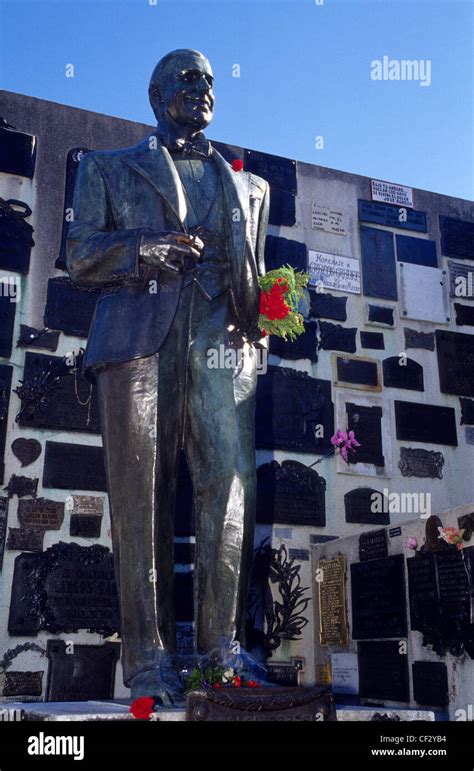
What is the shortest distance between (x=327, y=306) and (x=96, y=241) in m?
5.51

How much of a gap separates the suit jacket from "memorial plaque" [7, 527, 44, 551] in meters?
3.53

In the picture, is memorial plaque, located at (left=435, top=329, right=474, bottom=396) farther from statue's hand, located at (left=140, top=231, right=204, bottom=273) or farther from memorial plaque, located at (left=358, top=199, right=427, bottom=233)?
statue's hand, located at (left=140, top=231, right=204, bottom=273)

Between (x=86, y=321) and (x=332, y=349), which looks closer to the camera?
(x=86, y=321)

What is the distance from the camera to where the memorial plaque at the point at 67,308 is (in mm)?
8133

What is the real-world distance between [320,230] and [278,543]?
12.5ft

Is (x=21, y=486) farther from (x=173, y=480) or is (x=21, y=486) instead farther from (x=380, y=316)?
(x=380, y=316)

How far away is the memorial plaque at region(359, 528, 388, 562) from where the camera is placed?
7.21 m

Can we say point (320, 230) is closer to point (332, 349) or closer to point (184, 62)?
point (332, 349)

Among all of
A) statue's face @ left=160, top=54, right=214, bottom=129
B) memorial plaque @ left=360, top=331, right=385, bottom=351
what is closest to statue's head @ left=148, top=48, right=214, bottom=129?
statue's face @ left=160, top=54, right=214, bottom=129

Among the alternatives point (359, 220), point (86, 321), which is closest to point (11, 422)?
point (86, 321)

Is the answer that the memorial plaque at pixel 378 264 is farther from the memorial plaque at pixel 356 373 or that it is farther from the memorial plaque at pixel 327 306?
the memorial plaque at pixel 356 373

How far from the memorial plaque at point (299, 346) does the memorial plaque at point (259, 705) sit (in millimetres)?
5793

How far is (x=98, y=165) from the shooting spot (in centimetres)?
459

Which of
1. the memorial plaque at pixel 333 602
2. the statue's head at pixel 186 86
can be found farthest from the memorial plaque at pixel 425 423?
the statue's head at pixel 186 86
